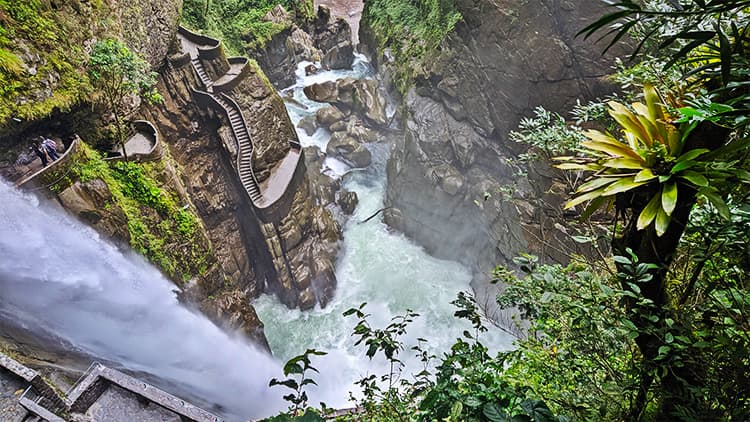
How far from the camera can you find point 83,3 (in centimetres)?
974

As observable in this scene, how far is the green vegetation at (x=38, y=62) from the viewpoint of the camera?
7.71 meters

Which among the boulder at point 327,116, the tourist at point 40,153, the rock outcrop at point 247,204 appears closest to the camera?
the tourist at point 40,153

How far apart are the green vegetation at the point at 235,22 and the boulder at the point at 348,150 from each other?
7.10m

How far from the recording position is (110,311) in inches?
307

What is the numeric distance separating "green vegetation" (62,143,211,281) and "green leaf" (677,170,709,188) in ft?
34.0

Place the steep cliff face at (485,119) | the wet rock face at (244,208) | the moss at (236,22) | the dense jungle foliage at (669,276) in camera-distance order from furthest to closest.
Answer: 1. the moss at (236,22)
2. the wet rock face at (244,208)
3. the steep cliff face at (485,119)
4. the dense jungle foliage at (669,276)

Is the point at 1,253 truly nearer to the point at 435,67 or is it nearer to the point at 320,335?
the point at 320,335

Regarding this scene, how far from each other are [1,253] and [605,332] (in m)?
9.15

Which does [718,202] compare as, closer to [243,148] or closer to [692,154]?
[692,154]

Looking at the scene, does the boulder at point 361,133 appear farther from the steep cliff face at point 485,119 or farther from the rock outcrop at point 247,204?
the rock outcrop at point 247,204

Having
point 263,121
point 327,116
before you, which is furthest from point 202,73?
point 327,116

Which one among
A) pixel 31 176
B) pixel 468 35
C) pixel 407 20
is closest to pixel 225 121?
pixel 31 176

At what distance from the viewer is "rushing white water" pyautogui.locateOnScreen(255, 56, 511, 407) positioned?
11.8 metres

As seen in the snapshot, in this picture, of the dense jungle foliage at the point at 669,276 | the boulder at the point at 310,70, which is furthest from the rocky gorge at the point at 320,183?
the dense jungle foliage at the point at 669,276
